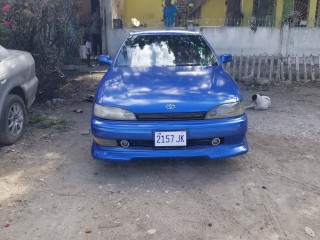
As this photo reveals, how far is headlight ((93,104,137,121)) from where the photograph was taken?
3.86 meters

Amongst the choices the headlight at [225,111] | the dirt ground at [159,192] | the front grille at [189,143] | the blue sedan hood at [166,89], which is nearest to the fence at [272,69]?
the dirt ground at [159,192]

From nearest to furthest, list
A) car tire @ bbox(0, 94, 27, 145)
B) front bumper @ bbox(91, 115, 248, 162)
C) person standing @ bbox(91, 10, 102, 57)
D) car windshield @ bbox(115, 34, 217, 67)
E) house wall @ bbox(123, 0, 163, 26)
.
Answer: front bumper @ bbox(91, 115, 248, 162) < car tire @ bbox(0, 94, 27, 145) < car windshield @ bbox(115, 34, 217, 67) < person standing @ bbox(91, 10, 102, 57) < house wall @ bbox(123, 0, 163, 26)

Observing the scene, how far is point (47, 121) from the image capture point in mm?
5945

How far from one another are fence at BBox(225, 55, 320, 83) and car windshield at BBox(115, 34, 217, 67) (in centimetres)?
388

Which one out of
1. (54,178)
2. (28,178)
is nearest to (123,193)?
(54,178)

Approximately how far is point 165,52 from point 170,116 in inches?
65.4

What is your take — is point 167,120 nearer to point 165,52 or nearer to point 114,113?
point 114,113

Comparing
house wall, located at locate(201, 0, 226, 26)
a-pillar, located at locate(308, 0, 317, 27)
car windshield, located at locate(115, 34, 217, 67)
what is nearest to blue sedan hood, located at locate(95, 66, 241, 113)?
car windshield, located at locate(115, 34, 217, 67)

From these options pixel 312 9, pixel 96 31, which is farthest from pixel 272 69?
pixel 312 9

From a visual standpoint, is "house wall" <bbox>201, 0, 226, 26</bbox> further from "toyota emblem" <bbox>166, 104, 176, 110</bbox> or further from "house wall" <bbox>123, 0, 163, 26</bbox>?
"toyota emblem" <bbox>166, 104, 176, 110</bbox>

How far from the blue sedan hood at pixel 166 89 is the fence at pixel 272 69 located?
15.0 ft

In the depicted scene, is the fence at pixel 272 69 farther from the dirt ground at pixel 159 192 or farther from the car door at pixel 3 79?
the car door at pixel 3 79

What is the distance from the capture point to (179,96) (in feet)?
A: 13.1

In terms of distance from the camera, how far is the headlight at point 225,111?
3895 millimetres
